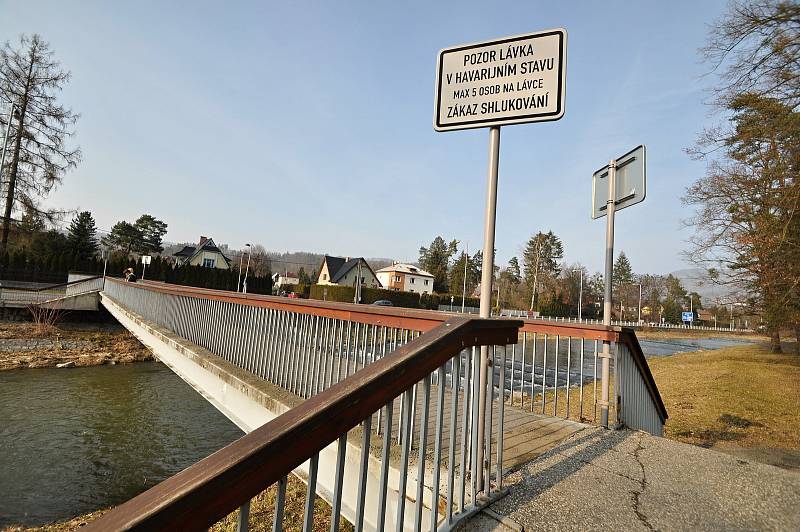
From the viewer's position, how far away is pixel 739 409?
857cm

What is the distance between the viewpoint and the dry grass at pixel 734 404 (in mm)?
6711

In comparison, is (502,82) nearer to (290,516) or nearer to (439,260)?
(290,516)

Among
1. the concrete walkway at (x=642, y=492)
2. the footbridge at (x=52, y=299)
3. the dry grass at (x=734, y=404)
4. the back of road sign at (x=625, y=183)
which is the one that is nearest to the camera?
the concrete walkway at (x=642, y=492)

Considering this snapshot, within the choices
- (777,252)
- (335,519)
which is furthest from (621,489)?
(777,252)

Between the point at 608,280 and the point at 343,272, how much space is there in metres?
59.3

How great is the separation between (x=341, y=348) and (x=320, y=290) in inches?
1663

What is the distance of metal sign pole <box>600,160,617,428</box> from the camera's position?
3.93 metres

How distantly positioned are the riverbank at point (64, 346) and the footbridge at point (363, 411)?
14.7 meters

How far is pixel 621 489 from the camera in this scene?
2486mm

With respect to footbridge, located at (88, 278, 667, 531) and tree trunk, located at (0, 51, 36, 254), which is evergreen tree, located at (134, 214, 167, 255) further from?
footbridge, located at (88, 278, 667, 531)

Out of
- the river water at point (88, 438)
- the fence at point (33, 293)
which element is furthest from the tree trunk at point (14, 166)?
Answer: the river water at point (88, 438)

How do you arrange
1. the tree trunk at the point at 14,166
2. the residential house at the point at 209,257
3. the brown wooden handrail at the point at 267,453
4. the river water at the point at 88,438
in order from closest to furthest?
the brown wooden handrail at the point at 267,453 → the river water at the point at 88,438 → the tree trunk at the point at 14,166 → the residential house at the point at 209,257

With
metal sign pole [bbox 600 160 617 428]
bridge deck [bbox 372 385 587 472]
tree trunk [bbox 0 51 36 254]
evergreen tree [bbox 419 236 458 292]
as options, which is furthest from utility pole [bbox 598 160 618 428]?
evergreen tree [bbox 419 236 458 292]

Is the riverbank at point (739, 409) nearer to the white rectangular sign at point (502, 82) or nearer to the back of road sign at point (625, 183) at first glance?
the back of road sign at point (625, 183)
